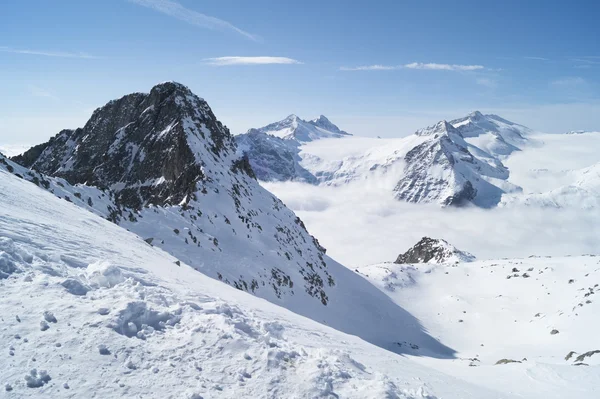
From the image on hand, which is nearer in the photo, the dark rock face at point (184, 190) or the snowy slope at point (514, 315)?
the snowy slope at point (514, 315)

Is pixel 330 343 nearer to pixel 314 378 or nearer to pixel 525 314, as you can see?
pixel 314 378

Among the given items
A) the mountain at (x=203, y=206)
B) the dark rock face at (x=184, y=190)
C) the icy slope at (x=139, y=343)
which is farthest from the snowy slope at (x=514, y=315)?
the dark rock face at (x=184, y=190)

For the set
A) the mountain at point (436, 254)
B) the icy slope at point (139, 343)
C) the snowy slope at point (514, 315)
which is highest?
the mountain at point (436, 254)

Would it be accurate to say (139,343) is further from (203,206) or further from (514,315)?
(514,315)

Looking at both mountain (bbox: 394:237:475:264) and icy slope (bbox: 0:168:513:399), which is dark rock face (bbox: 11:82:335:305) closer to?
icy slope (bbox: 0:168:513:399)

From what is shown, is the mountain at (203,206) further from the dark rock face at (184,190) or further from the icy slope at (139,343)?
the icy slope at (139,343)

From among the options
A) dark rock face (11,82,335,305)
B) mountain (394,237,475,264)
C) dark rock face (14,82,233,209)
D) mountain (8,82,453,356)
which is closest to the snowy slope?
mountain (8,82,453,356)
